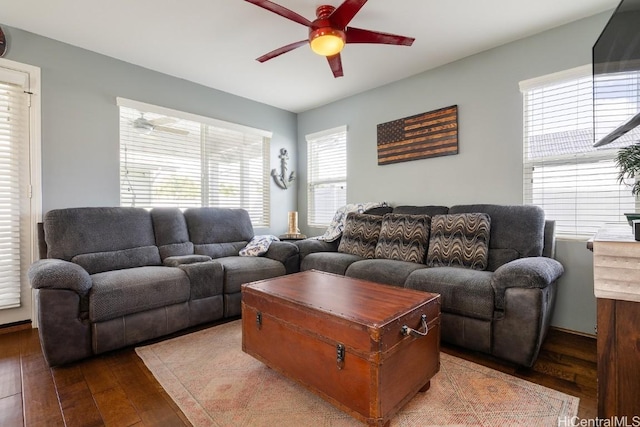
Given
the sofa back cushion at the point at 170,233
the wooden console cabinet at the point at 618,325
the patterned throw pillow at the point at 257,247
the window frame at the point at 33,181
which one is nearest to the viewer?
the wooden console cabinet at the point at 618,325

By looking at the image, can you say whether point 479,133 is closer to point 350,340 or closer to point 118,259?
point 350,340

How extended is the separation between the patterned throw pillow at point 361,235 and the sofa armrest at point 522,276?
51.2 inches

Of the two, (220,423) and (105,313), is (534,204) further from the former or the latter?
(105,313)

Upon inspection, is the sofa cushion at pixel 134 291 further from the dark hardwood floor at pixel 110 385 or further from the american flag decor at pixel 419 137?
the american flag decor at pixel 419 137

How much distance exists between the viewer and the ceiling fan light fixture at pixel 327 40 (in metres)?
1.93

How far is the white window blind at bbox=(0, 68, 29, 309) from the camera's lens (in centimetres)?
253

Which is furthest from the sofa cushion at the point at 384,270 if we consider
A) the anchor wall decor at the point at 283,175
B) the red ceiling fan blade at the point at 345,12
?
the anchor wall decor at the point at 283,175

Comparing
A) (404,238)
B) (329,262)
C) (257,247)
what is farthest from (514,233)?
(257,247)

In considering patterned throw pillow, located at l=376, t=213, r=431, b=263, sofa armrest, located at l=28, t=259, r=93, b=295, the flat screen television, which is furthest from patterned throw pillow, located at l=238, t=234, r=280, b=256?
the flat screen television

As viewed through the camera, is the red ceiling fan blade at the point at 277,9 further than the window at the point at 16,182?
No

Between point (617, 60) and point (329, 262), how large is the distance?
2.36 m

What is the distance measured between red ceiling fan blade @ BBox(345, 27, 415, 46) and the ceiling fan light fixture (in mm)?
76

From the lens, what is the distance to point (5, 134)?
2551mm

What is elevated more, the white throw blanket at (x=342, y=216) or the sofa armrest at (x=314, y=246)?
the white throw blanket at (x=342, y=216)
